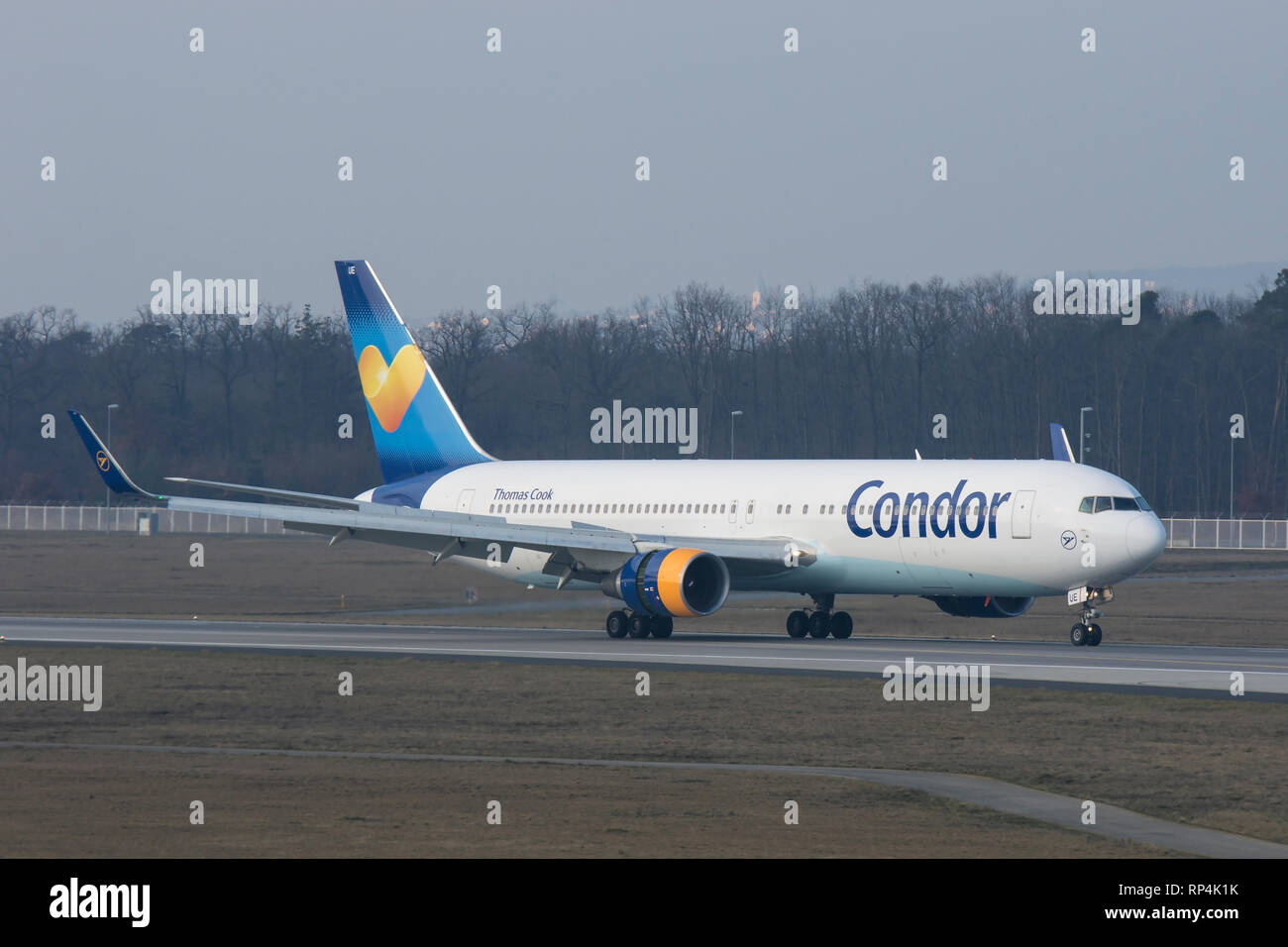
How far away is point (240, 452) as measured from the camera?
121 metres

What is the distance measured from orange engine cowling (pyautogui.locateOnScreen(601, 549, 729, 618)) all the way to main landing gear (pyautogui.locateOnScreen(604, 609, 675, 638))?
2.18 feet

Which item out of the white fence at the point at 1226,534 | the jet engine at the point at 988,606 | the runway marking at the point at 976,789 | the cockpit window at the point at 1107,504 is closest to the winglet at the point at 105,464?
the runway marking at the point at 976,789

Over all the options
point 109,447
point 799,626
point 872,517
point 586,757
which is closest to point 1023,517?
point 872,517

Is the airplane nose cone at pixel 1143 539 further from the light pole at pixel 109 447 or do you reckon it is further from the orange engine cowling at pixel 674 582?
the light pole at pixel 109 447

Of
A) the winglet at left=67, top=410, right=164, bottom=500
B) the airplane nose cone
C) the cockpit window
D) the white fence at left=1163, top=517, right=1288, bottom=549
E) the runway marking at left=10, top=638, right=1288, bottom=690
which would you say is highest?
the winglet at left=67, top=410, right=164, bottom=500

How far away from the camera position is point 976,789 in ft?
62.7

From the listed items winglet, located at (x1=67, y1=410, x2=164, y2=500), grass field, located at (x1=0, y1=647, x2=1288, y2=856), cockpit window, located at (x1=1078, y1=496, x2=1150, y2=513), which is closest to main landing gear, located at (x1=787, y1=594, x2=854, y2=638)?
cockpit window, located at (x1=1078, y1=496, x2=1150, y2=513)

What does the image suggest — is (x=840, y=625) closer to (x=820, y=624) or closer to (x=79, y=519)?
(x=820, y=624)

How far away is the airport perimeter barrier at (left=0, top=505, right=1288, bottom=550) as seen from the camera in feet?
297

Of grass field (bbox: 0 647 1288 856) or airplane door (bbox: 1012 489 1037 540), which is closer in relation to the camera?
grass field (bbox: 0 647 1288 856)

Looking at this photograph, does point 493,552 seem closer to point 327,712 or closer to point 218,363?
point 327,712

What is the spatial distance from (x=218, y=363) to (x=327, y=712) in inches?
4461

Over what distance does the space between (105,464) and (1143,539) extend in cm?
2205

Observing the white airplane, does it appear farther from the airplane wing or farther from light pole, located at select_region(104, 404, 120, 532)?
light pole, located at select_region(104, 404, 120, 532)
